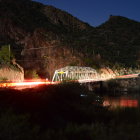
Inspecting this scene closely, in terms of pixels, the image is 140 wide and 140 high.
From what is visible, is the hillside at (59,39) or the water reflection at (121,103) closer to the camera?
the water reflection at (121,103)

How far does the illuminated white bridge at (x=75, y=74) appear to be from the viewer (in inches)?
2373

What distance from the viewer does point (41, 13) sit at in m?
122

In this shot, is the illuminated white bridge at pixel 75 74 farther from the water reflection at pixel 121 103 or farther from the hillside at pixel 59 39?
the water reflection at pixel 121 103

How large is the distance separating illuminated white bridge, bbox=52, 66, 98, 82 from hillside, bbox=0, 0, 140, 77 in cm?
808

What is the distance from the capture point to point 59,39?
9181 centimetres

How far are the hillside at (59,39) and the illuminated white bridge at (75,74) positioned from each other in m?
8.08

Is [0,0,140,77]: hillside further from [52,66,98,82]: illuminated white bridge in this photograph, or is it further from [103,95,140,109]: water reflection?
[103,95,140,109]: water reflection

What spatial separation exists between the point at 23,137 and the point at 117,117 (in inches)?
331

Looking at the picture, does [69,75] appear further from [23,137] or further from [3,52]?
[23,137]

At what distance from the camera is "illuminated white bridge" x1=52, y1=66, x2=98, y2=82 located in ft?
198

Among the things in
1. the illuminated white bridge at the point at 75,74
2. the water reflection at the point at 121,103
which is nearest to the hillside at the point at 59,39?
the illuminated white bridge at the point at 75,74

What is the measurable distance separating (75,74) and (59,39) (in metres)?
29.8

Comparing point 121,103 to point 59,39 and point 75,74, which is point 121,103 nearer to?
point 75,74

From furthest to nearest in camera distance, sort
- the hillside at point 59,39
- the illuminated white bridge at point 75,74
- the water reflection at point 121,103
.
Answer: the hillside at point 59,39 → the illuminated white bridge at point 75,74 → the water reflection at point 121,103
